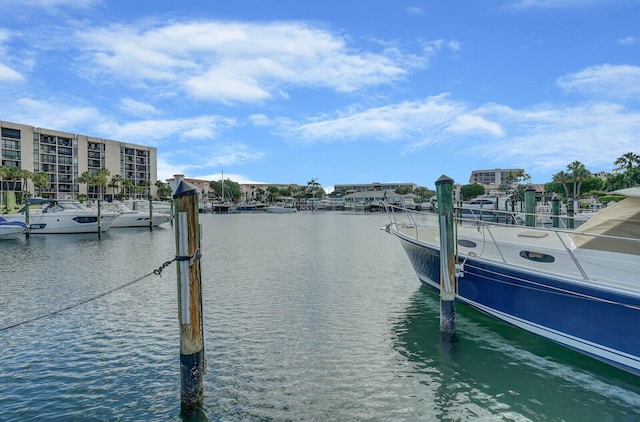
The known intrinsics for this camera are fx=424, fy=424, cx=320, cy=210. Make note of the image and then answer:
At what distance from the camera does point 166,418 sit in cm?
613

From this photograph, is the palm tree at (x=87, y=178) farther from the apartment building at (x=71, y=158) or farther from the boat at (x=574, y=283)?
the boat at (x=574, y=283)

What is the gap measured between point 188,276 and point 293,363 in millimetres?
3380

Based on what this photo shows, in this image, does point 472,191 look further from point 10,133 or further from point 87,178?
point 10,133

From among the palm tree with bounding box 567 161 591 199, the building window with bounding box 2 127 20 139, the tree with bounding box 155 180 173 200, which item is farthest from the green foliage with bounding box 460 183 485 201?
the building window with bounding box 2 127 20 139

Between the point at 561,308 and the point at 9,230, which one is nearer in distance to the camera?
the point at 561,308

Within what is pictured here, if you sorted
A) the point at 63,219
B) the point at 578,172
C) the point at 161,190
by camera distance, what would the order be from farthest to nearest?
the point at 161,190 → the point at 578,172 → the point at 63,219

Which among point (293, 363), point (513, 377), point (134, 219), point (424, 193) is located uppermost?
point (424, 193)

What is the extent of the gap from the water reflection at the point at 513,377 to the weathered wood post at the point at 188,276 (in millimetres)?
3832

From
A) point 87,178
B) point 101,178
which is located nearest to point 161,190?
point 101,178

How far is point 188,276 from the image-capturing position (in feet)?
19.1

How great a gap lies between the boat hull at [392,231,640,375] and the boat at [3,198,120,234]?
36.8 metres

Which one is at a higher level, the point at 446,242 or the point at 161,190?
the point at 161,190

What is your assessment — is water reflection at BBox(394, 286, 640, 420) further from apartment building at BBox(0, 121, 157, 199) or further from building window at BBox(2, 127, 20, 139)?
building window at BBox(2, 127, 20, 139)

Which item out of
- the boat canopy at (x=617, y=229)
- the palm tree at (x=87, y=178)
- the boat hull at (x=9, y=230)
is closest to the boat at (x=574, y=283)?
the boat canopy at (x=617, y=229)
